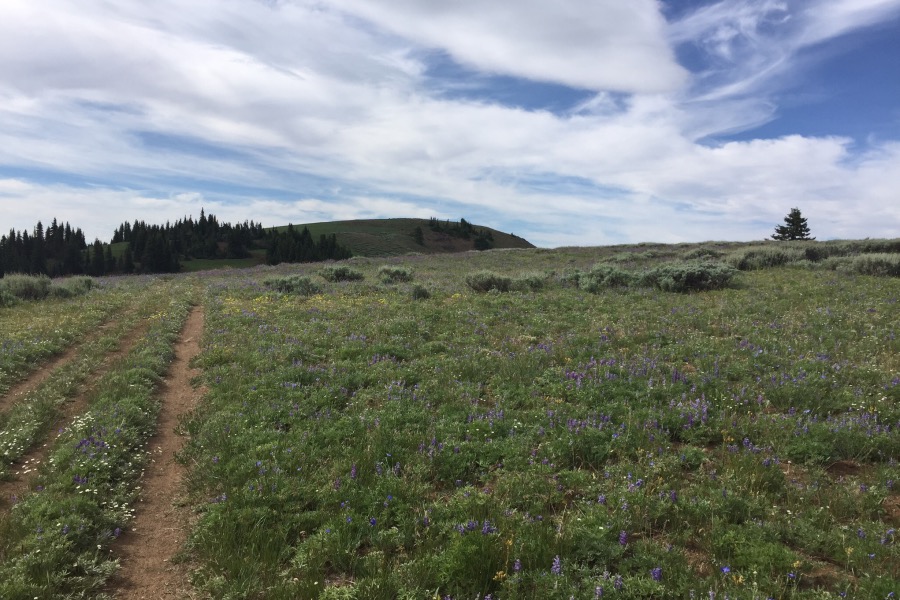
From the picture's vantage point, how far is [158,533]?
578 cm

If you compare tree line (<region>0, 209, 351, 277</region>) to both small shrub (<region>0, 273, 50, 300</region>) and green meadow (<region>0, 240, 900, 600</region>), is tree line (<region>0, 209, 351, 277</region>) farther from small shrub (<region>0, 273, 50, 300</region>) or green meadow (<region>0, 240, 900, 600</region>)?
green meadow (<region>0, 240, 900, 600</region>)

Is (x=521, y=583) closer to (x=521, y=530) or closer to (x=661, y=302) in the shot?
(x=521, y=530)

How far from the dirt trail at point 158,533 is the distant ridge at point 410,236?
110 metres

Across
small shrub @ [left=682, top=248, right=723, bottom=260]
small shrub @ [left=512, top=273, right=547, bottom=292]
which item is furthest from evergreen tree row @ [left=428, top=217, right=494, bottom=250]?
small shrub @ [left=512, top=273, right=547, bottom=292]

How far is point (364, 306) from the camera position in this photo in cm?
1791

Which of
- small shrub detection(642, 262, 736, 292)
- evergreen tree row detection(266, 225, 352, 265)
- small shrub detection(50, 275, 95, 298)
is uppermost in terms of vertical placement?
evergreen tree row detection(266, 225, 352, 265)

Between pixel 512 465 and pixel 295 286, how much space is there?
19826 millimetres

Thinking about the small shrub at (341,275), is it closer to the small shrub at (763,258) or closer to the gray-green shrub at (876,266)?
the small shrub at (763,258)

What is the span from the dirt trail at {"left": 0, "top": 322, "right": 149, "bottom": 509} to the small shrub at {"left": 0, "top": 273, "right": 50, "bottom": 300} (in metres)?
12.6

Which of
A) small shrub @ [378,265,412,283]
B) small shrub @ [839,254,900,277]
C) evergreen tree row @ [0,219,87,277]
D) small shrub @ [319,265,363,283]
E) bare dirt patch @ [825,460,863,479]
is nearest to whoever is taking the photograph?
bare dirt patch @ [825,460,863,479]

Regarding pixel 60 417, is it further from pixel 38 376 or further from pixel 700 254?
pixel 700 254

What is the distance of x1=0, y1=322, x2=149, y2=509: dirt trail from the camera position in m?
6.44

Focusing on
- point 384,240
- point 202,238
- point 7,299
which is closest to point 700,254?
point 7,299

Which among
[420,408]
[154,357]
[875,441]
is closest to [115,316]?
[154,357]
